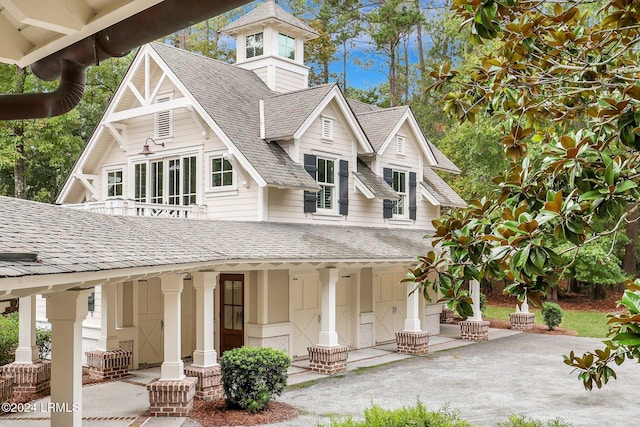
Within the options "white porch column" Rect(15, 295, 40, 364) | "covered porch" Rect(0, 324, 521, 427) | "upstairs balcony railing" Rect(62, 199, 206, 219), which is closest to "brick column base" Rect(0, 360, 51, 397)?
"white porch column" Rect(15, 295, 40, 364)

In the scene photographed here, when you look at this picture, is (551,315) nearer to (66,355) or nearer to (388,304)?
(388,304)

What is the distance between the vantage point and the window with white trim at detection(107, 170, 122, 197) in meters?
20.7

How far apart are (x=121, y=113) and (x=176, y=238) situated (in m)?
8.27

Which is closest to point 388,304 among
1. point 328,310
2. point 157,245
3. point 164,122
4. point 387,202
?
point 387,202

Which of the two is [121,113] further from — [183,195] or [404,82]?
[404,82]

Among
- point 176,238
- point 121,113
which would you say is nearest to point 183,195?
point 121,113

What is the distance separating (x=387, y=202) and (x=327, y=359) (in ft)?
23.6

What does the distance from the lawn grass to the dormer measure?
14963mm

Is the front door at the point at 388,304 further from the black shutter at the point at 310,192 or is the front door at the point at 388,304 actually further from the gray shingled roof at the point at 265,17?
the gray shingled roof at the point at 265,17

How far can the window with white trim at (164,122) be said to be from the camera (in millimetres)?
18812

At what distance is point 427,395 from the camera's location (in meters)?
13.8

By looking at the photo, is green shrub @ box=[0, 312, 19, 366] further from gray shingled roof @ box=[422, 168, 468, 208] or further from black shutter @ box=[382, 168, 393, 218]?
gray shingled roof @ box=[422, 168, 468, 208]

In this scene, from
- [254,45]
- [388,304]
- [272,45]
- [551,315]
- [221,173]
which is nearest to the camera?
[221,173]

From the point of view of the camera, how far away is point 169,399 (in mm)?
11844
